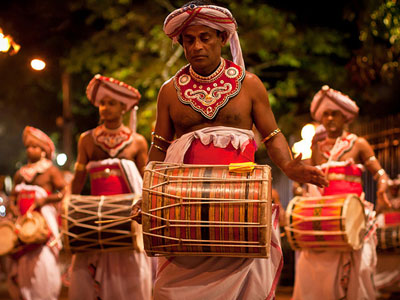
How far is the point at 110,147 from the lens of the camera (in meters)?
6.73

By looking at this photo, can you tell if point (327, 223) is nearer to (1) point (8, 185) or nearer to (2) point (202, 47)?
(2) point (202, 47)

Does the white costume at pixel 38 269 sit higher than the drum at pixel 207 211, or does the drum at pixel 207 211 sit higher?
the drum at pixel 207 211

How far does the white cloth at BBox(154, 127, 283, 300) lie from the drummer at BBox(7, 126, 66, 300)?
3.82 m

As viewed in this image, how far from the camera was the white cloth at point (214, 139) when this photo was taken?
406 cm

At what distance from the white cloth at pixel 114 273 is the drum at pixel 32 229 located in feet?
4.36

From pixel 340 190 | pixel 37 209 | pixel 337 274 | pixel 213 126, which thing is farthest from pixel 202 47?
pixel 37 209

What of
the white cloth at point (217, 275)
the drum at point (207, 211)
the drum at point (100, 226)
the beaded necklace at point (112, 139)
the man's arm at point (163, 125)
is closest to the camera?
the drum at point (207, 211)

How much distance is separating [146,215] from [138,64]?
394 inches

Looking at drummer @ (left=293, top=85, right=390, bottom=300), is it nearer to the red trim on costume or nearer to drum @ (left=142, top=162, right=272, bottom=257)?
the red trim on costume

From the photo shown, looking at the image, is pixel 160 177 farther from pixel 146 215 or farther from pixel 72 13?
pixel 72 13

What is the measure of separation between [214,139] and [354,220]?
3.05 meters

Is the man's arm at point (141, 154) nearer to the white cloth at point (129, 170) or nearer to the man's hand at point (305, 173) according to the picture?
the white cloth at point (129, 170)

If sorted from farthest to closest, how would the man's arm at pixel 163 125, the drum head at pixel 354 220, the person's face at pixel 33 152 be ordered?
1. the person's face at pixel 33 152
2. the drum head at pixel 354 220
3. the man's arm at pixel 163 125

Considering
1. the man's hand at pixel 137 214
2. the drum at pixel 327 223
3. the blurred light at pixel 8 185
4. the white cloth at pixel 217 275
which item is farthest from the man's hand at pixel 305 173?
the blurred light at pixel 8 185
